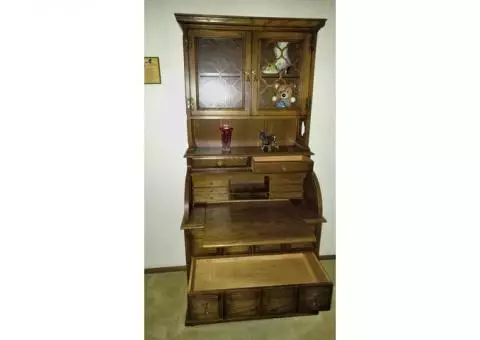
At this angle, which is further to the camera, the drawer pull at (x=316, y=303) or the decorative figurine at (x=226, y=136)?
the decorative figurine at (x=226, y=136)

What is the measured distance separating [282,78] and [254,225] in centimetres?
119

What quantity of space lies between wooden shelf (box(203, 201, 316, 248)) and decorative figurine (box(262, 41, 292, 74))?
3.60 feet

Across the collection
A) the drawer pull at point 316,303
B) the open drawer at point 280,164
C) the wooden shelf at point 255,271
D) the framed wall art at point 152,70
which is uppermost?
the framed wall art at point 152,70

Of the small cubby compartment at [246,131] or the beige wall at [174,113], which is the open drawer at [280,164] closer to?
the small cubby compartment at [246,131]

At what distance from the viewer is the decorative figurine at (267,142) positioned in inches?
90.3

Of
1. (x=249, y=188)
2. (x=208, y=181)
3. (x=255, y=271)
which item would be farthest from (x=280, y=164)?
(x=255, y=271)

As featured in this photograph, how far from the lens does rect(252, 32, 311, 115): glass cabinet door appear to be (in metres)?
2.18

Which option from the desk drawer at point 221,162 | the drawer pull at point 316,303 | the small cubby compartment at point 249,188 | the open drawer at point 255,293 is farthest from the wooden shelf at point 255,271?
the desk drawer at point 221,162

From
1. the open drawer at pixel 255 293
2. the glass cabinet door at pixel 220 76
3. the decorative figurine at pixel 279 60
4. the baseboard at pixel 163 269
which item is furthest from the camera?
the baseboard at pixel 163 269
